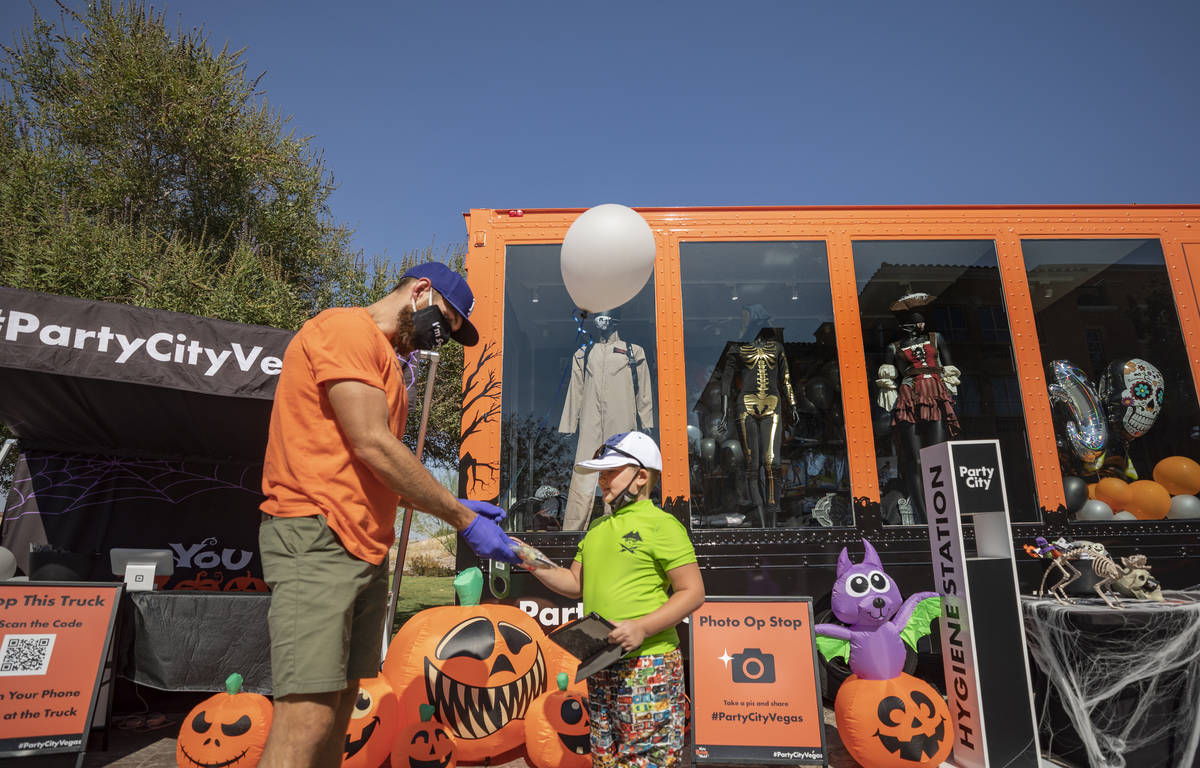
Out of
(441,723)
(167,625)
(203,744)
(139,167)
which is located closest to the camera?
(203,744)

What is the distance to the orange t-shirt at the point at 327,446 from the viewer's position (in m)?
1.83

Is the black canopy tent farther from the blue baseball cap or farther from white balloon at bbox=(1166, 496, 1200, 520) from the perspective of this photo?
white balloon at bbox=(1166, 496, 1200, 520)

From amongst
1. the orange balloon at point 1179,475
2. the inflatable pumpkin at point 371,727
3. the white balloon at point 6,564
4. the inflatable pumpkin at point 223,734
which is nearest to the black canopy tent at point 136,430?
the white balloon at point 6,564

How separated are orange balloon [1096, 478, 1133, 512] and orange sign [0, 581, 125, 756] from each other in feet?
27.2

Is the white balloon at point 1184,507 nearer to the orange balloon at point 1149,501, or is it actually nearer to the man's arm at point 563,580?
the orange balloon at point 1149,501

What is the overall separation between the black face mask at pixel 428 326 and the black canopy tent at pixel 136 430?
2786 millimetres

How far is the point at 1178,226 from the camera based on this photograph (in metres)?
6.02

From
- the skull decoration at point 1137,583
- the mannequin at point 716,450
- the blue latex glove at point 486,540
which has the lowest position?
the skull decoration at point 1137,583

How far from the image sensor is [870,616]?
4.27 metres

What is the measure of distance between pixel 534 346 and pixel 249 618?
3251 mm

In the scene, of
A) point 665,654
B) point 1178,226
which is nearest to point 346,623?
point 665,654

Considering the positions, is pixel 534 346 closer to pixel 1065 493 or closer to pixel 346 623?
pixel 346 623

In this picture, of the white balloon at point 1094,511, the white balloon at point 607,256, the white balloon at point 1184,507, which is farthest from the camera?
the white balloon at point 1184,507

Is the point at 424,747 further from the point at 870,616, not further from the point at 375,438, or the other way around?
the point at 870,616
